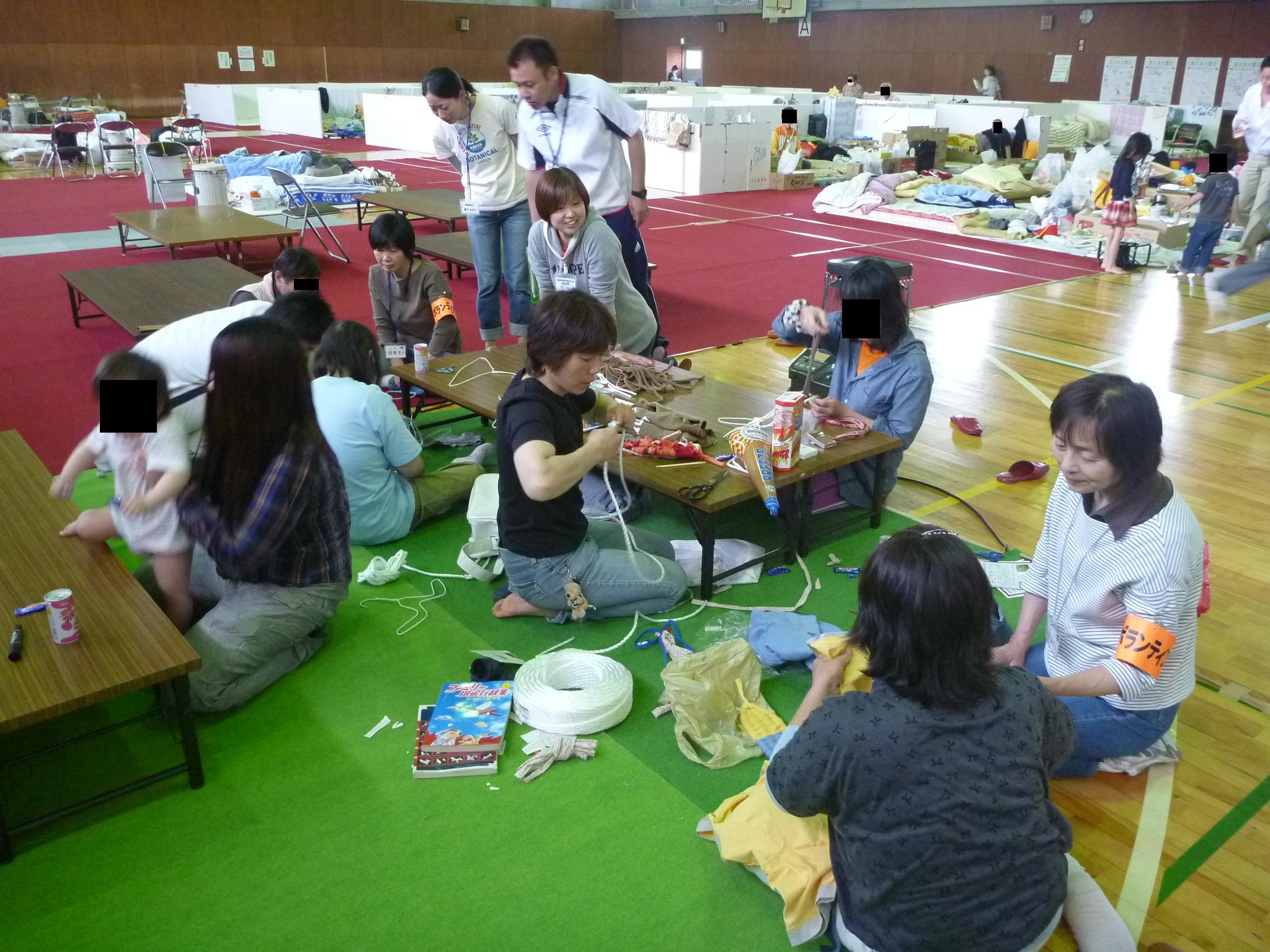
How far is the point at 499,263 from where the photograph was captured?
5.25 meters

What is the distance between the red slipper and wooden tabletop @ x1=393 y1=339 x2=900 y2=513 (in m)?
0.91

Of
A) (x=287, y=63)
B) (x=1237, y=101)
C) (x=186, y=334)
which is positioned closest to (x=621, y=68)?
(x=287, y=63)

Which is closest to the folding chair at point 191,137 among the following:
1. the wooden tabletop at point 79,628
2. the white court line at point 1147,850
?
the wooden tabletop at point 79,628

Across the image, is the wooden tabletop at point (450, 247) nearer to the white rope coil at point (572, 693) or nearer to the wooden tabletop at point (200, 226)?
the wooden tabletop at point (200, 226)

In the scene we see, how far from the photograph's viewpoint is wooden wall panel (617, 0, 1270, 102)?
53.3 ft

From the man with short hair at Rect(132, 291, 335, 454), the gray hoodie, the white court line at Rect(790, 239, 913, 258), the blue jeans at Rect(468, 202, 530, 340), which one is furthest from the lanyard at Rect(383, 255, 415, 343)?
the white court line at Rect(790, 239, 913, 258)

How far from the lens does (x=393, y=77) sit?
79.3ft

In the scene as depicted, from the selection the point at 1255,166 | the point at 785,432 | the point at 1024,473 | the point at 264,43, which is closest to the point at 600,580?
the point at 785,432

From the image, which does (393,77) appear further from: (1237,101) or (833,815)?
(833,815)

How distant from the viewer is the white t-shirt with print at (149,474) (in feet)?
8.07

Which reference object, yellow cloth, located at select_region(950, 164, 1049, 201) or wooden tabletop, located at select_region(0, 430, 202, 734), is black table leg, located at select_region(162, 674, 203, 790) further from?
yellow cloth, located at select_region(950, 164, 1049, 201)

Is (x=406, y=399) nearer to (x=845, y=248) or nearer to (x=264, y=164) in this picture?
(x=845, y=248)

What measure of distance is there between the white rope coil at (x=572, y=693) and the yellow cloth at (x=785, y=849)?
43 centimetres

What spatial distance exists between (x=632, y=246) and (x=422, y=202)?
159 inches
